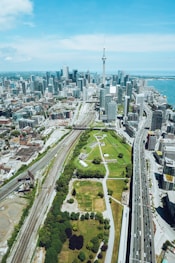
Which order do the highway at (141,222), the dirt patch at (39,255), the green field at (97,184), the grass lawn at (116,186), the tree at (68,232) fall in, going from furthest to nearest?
the grass lawn at (116,186) → the tree at (68,232) → the green field at (97,184) → the dirt patch at (39,255) → the highway at (141,222)

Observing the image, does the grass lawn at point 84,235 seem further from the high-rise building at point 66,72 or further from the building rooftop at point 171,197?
the high-rise building at point 66,72

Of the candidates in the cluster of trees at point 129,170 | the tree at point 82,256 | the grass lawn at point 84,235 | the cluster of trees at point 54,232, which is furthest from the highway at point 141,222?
the cluster of trees at point 54,232

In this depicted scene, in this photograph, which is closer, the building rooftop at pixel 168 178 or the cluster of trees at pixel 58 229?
the cluster of trees at pixel 58 229

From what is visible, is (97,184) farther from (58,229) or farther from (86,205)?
(58,229)

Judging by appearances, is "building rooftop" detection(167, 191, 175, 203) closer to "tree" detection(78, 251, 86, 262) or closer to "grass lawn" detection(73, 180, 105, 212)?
"grass lawn" detection(73, 180, 105, 212)

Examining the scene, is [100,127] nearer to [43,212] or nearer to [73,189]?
[73,189]

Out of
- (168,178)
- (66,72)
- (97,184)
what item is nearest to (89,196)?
(97,184)

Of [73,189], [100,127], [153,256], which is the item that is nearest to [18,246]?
[73,189]
